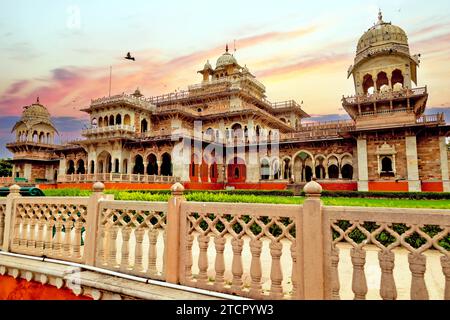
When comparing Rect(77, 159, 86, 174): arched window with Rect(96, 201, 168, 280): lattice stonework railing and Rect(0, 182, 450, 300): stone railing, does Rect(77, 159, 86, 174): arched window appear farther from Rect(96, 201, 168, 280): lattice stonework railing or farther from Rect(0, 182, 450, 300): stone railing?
Rect(96, 201, 168, 280): lattice stonework railing

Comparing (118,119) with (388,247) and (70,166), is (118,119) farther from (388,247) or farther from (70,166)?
(388,247)

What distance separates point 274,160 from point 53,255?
2281 centimetres

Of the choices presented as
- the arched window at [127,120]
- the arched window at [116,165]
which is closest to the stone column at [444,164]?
the arched window at [116,165]

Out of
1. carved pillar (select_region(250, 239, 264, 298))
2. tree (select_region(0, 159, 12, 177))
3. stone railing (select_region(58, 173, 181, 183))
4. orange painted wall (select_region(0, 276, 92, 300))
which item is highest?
tree (select_region(0, 159, 12, 177))

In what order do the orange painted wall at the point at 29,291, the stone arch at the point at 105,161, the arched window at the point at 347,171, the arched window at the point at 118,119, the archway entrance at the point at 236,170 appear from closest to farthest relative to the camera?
the orange painted wall at the point at 29,291
the arched window at the point at 347,171
the archway entrance at the point at 236,170
the stone arch at the point at 105,161
the arched window at the point at 118,119

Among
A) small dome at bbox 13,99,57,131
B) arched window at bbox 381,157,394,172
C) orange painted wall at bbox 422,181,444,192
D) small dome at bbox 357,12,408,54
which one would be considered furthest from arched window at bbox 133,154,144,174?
orange painted wall at bbox 422,181,444,192

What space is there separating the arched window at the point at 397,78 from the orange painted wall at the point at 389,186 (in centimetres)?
764

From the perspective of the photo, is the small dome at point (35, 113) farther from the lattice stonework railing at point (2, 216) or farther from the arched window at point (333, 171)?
the lattice stonework railing at point (2, 216)

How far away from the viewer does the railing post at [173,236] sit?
3191 millimetres

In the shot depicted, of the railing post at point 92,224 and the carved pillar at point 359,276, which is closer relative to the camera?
the carved pillar at point 359,276

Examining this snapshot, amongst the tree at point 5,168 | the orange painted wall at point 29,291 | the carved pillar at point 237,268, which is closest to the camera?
the carved pillar at point 237,268

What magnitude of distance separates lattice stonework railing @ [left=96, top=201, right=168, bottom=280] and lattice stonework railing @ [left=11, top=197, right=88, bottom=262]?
39cm

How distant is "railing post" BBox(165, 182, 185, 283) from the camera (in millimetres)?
3191
